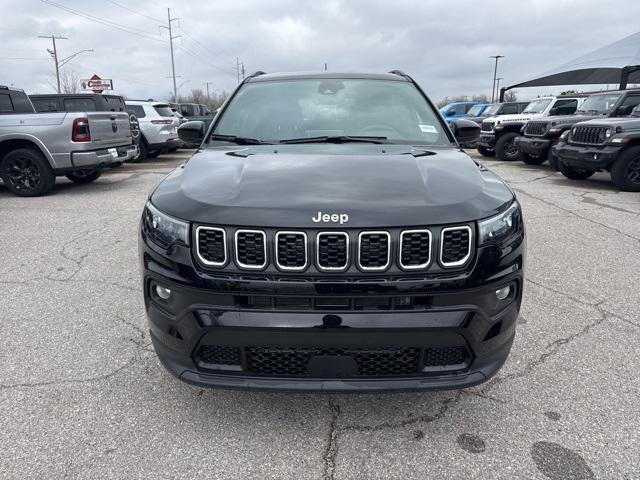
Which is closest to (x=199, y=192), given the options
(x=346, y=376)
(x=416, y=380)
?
(x=346, y=376)

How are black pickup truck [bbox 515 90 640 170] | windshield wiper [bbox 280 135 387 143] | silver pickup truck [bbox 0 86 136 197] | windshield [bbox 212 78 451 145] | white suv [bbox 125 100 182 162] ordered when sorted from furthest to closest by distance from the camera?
1. white suv [bbox 125 100 182 162]
2. black pickup truck [bbox 515 90 640 170]
3. silver pickup truck [bbox 0 86 136 197]
4. windshield [bbox 212 78 451 145]
5. windshield wiper [bbox 280 135 387 143]

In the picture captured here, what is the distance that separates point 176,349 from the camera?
2086mm

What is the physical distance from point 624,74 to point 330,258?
27.5 metres

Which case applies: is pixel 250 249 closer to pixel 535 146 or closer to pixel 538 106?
pixel 535 146

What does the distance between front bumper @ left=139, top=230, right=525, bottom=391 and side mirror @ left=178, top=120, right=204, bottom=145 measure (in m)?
1.77

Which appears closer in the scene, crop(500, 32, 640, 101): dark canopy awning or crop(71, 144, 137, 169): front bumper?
crop(71, 144, 137, 169): front bumper

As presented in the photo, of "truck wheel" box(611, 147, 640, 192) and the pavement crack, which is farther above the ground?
"truck wheel" box(611, 147, 640, 192)

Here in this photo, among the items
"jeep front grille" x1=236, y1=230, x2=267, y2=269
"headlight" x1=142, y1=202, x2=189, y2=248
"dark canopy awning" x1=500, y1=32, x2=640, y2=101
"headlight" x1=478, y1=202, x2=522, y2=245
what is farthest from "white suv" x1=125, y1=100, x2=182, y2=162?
"dark canopy awning" x1=500, y1=32, x2=640, y2=101

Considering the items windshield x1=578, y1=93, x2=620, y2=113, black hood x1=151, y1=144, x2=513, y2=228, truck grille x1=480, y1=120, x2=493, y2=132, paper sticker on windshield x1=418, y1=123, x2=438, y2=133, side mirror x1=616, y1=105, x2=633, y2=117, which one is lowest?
truck grille x1=480, y1=120, x2=493, y2=132

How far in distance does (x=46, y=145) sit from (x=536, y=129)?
1126 cm

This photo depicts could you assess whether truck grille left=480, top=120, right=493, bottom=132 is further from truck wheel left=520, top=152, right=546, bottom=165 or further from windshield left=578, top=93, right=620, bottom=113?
windshield left=578, top=93, right=620, bottom=113

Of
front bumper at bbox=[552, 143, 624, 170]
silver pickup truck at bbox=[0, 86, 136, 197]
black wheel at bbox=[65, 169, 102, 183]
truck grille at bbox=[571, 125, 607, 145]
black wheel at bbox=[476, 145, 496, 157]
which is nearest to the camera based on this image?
silver pickup truck at bbox=[0, 86, 136, 197]

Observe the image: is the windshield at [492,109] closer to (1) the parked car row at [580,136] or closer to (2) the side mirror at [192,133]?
(1) the parked car row at [580,136]

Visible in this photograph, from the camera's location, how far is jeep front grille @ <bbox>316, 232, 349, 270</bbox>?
6.19 feet
